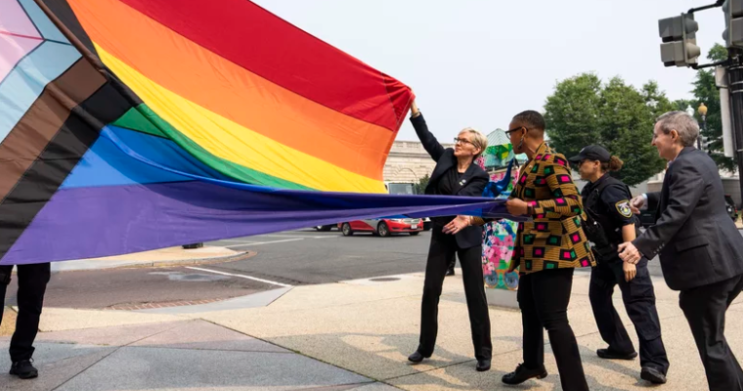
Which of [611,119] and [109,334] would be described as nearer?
[109,334]

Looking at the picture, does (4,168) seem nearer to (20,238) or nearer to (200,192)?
(20,238)

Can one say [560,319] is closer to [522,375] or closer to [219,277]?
[522,375]

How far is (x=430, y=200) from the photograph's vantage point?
3951mm

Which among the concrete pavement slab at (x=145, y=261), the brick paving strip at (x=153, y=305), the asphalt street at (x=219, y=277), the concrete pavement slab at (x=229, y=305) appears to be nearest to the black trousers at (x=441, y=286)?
the concrete pavement slab at (x=229, y=305)

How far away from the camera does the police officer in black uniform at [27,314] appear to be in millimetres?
4469

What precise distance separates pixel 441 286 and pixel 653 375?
5.24 feet

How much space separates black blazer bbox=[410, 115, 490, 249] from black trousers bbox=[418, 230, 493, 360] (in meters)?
0.07

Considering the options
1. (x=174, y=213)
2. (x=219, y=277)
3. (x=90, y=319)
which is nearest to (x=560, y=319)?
(x=174, y=213)

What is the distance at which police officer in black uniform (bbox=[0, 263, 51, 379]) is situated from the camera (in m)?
4.47

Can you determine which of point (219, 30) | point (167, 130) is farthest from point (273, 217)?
point (219, 30)

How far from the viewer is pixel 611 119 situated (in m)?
52.0

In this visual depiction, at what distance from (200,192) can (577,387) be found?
2536mm

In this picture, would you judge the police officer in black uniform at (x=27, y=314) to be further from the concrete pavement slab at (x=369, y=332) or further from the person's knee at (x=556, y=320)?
the person's knee at (x=556, y=320)

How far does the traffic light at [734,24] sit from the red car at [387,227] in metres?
17.5
